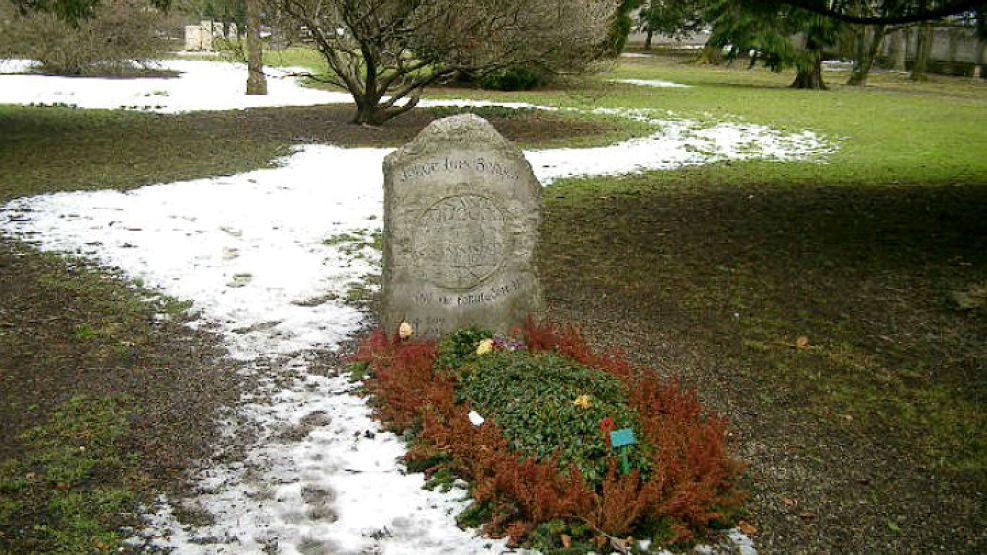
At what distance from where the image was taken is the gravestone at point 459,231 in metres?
4.91

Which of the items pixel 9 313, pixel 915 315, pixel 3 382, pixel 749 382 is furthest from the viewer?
pixel 915 315

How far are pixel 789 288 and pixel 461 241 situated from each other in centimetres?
310

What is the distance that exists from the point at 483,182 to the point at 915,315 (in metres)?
3.46

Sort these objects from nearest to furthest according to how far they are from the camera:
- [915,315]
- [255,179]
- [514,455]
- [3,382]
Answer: [514,455] < [3,382] < [915,315] < [255,179]

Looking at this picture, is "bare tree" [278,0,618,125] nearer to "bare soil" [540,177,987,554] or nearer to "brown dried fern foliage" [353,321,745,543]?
"bare soil" [540,177,987,554]

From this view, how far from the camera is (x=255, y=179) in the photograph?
409 inches

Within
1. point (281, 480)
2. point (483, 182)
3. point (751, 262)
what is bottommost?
point (281, 480)

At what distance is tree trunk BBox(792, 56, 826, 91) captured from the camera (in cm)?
2633

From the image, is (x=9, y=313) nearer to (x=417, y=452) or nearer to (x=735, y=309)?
(x=417, y=452)

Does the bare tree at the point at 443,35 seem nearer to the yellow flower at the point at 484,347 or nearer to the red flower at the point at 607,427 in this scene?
the yellow flower at the point at 484,347

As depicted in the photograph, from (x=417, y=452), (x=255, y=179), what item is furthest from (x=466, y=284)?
(x=255, y=179)

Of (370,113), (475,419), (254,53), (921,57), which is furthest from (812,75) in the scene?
(475,419)

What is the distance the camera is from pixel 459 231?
501 centimetres

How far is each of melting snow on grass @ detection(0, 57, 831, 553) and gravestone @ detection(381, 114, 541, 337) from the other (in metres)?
0.73
